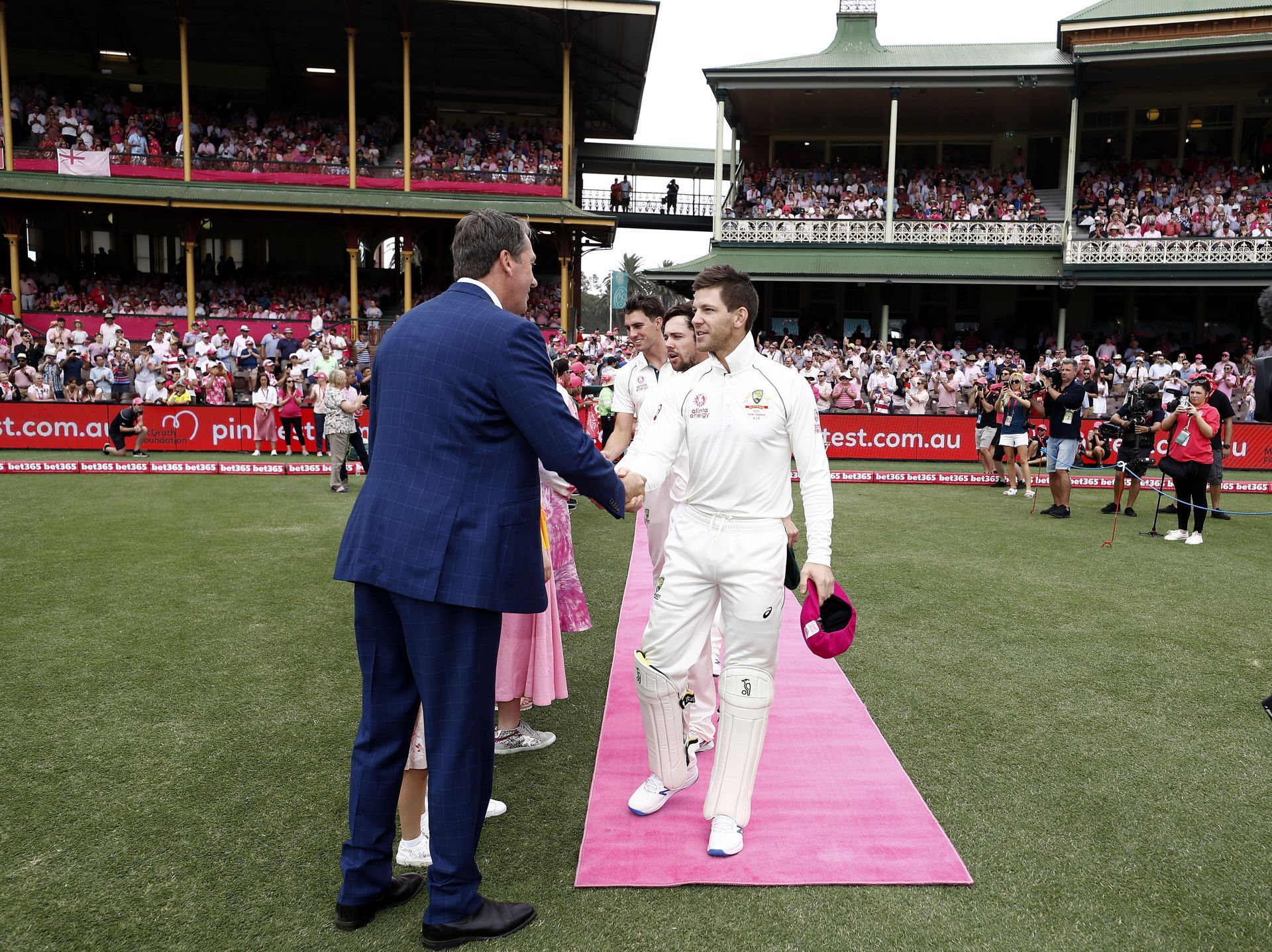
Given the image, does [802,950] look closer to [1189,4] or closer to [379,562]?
[379,562]

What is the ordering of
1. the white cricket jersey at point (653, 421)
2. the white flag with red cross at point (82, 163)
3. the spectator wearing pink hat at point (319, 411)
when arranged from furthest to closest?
the white flag with red cross at point (82, 163)
the spectator wearing pink hat at point (319, 411)
the white cricket jersey at point (653, 421)

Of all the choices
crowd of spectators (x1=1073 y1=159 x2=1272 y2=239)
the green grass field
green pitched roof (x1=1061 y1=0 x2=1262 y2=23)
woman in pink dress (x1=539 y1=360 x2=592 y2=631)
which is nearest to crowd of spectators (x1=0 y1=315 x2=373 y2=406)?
the green grass field

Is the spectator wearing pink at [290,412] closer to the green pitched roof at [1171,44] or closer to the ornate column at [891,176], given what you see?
the ornate column at [891,176]

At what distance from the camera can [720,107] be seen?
84.2 ft

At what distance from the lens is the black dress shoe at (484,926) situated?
288 cm

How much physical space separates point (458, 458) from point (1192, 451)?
9.68 meters

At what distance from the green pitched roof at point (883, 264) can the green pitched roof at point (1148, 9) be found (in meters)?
5.98

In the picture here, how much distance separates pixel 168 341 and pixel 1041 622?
19808 mm

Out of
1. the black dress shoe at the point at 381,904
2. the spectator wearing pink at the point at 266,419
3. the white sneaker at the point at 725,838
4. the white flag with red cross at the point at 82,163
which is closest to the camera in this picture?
the black dress shoe at the point at 381,904

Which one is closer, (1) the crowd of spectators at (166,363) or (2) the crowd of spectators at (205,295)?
(1) the crowd of spectators at (166,363)

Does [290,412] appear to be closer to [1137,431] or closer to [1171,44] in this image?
[1137,431]

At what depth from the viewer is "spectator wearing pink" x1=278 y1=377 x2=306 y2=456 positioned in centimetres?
1644

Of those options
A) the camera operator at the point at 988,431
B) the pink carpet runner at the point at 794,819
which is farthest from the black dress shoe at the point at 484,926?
the camera operator at the point at 988,431

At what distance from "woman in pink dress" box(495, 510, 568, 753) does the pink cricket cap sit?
134 cm
